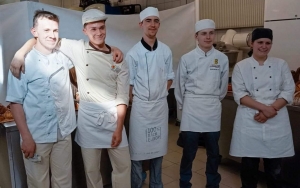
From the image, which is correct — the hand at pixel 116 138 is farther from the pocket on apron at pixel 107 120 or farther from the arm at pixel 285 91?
the arm at pixel 285 91

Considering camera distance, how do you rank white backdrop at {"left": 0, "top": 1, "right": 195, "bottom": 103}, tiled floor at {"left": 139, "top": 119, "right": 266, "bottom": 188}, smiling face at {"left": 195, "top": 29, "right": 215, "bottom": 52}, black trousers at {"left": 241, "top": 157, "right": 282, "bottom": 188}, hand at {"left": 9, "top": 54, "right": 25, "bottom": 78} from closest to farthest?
hand at {"left": 9, "top": 54, "right": 25, "bottom": 78} < black trousers at {"left": 241, "top": 157, "right": 282, "bottom": 188} < smiling face at {"left": 195, "top": 29, "right": 215, "bottom": 52} < white backdrop at {"left": 0, "top": 1, "right": 195, "bottom": 103} < tiled floor at {"left": 139, "top": 119, "right": 266, "bottom": 188}

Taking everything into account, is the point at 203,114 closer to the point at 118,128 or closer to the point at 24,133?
the point at 118,128

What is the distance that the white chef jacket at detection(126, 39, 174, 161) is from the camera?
6.13 ft

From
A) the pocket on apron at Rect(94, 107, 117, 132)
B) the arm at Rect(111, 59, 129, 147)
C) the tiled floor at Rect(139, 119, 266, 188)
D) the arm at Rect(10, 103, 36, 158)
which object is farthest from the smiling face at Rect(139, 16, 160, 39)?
the tiled floor at Rect(139, 119, 266, 188)

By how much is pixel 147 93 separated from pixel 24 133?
75 centimetres

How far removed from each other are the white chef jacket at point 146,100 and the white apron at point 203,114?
24cm

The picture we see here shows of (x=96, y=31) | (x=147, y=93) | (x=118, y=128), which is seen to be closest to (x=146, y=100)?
(x=147, y=93)

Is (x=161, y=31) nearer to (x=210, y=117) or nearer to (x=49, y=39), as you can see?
(x=210, y=117)

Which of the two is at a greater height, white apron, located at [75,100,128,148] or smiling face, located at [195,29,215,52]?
smiling face, located at [195,29,215,52]

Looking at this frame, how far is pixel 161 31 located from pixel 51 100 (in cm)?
190

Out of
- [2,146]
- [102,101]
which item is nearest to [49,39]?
[102,101]

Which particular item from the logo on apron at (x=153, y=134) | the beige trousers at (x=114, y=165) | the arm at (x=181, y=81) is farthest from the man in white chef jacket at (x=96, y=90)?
the arm at (x=181, y=81)

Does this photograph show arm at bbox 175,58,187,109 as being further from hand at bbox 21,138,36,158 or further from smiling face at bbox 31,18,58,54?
hand at bbox 21,138,36,158

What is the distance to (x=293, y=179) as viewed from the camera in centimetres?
203
